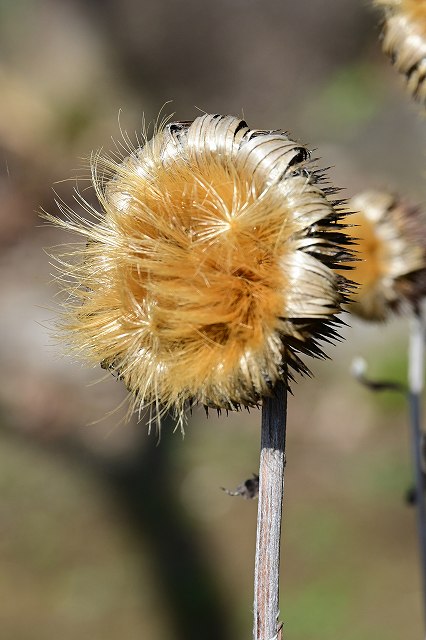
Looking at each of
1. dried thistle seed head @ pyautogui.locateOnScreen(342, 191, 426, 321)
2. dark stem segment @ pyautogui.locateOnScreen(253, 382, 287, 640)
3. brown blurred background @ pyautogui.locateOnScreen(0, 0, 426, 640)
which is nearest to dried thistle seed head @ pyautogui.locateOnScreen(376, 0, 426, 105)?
dried thistle seed head @ pyautogui.locateOnScreen(342, 191, 426, 321)

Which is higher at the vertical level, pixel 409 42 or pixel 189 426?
pixel 409 42

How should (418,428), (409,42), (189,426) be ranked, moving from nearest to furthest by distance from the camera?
(409,42) → (418,428) → (189,426)

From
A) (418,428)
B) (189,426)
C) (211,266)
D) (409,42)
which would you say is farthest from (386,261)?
(189,426)

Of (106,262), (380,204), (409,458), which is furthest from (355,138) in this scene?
(106,262)

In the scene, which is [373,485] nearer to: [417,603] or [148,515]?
[417,603]

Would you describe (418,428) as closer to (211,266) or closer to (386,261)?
(386,261)

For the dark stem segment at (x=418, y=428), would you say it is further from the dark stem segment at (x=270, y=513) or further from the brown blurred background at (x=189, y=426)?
the brown blurred background at (x=189, y=426)

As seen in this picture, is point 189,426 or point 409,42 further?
point 189,426
